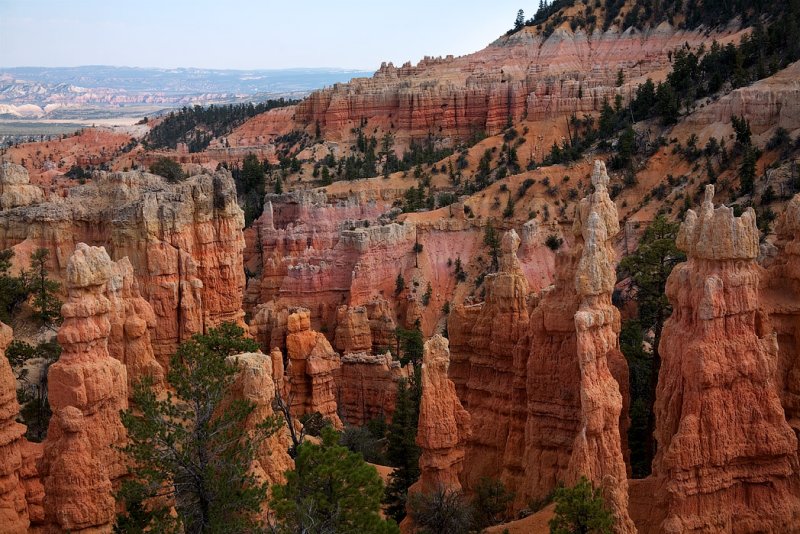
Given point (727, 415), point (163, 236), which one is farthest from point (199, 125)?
point (727, 415)

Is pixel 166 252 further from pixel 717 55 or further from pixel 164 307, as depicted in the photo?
pixel 717 55

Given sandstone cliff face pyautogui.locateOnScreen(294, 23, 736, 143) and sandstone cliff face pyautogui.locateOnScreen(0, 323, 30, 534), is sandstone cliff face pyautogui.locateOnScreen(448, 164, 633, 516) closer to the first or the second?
sandstone cliff face pyautogui.locateOnScreen(0, 323, 30, 534)

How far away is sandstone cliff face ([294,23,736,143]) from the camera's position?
89.9 m

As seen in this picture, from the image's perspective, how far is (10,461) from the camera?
20312 mm

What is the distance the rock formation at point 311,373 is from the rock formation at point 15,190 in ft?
43.7

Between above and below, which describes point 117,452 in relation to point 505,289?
below

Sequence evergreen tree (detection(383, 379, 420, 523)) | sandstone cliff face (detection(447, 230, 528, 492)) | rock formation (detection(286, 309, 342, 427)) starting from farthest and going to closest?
rock formation (detection(286, 309, 342, 427))
evergreen tree (detection(383, 379, 420, 523))
sandstone cliff face (detection(447, 230, 528, 492))

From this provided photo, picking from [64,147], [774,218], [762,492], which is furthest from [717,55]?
[64,147]

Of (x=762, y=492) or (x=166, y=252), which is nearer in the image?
(x=762, y=492)

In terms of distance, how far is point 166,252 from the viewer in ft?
113

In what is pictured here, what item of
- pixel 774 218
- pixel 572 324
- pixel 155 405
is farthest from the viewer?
pixel 774 218

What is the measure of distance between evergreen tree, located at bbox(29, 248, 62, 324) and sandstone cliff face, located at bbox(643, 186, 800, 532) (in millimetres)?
23384

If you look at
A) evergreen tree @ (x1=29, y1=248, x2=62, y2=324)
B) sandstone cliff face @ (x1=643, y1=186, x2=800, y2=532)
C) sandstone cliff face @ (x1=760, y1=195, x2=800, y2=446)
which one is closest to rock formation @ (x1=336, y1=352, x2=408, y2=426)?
evergreen tree @ (x1=29, y1=248, x2=62, y2=324)

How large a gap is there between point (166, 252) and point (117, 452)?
1427cm
